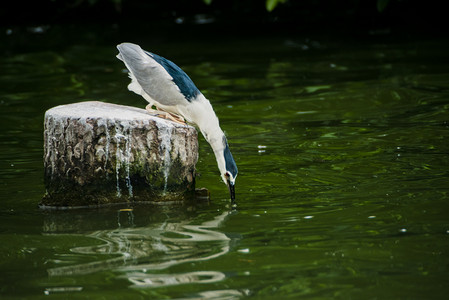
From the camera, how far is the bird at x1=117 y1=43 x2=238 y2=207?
6688mm

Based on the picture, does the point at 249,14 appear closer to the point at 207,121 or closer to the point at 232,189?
the point at 207,121

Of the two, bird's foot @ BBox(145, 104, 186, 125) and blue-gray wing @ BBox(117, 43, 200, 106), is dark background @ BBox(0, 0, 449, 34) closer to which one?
blue-gray wing @ BBox(117, 43, 200, 106)

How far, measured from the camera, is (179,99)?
22.6 feet

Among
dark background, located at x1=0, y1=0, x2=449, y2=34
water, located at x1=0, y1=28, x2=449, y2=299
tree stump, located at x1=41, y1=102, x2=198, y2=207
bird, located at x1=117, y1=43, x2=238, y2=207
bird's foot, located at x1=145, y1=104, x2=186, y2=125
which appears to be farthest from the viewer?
dark background, located at x1=0, y1=0, x2=449, y2=34

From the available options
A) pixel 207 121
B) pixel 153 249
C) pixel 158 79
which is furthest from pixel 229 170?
pixel 153 249

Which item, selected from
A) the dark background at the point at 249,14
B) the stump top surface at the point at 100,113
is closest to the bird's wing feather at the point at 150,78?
the stump top surface at the point at 100,113

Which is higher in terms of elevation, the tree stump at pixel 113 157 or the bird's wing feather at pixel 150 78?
the bird's wing feather at pixel 150 78

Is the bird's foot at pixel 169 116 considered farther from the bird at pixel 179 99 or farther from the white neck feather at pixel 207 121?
the white neck feather at pixel 207 121

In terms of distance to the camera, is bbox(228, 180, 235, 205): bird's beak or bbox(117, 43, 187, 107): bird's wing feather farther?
bbox(117, 43, 187, 107): bird's wing feather

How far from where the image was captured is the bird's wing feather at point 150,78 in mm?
6926

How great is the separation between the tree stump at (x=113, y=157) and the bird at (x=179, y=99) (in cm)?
22

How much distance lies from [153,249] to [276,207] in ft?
4.64

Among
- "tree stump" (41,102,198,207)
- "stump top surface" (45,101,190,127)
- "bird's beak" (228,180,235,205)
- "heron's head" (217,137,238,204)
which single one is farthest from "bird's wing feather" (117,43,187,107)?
"bird's beak" (228,180,235,205)

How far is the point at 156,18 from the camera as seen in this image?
918 inches
